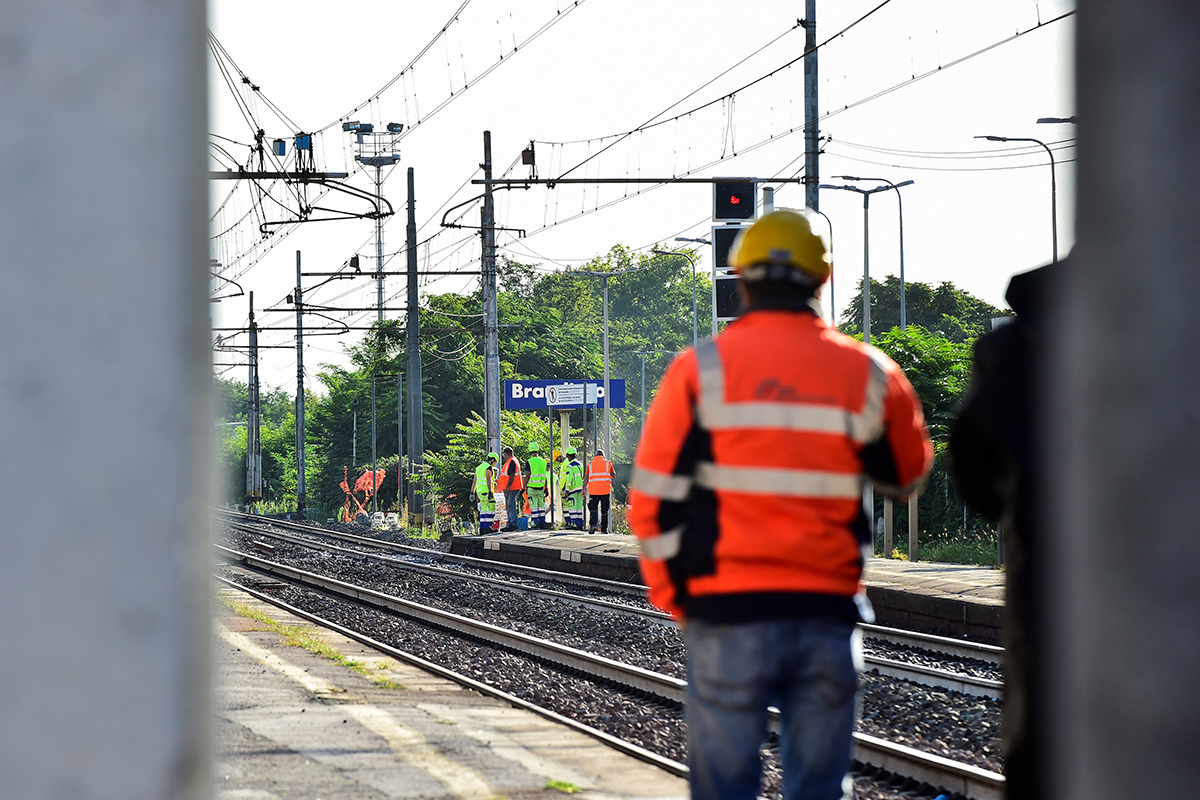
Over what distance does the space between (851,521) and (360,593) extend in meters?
16.7

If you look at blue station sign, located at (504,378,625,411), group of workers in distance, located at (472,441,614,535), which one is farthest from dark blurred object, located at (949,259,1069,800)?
blue station sign, located at (504,378,625,411)

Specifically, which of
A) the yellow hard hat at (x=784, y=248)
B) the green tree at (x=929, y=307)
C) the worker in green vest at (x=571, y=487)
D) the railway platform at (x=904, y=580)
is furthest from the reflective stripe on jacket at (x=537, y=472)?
the green tree at (x=929, y=307)

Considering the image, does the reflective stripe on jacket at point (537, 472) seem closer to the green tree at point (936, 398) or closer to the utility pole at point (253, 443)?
the green tree at point (936, 398)

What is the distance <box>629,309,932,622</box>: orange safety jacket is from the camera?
9.02 ft

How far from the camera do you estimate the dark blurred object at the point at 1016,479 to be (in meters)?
2.73

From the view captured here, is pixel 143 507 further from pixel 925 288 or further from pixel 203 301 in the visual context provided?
pixel 925 288

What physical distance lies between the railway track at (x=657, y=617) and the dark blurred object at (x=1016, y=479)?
655cm

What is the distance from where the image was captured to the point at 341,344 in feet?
234

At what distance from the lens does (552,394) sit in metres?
32.6

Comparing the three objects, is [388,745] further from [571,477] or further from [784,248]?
[571,477]

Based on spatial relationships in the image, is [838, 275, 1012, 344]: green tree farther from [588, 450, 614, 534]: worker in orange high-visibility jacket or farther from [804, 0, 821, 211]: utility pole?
[804, 0, 821, 211]: utility pole

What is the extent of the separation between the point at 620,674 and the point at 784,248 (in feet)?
26.1

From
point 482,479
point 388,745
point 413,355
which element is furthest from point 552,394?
point 388,745

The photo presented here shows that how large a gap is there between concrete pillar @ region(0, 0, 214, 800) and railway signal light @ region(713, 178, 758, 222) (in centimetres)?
1668
